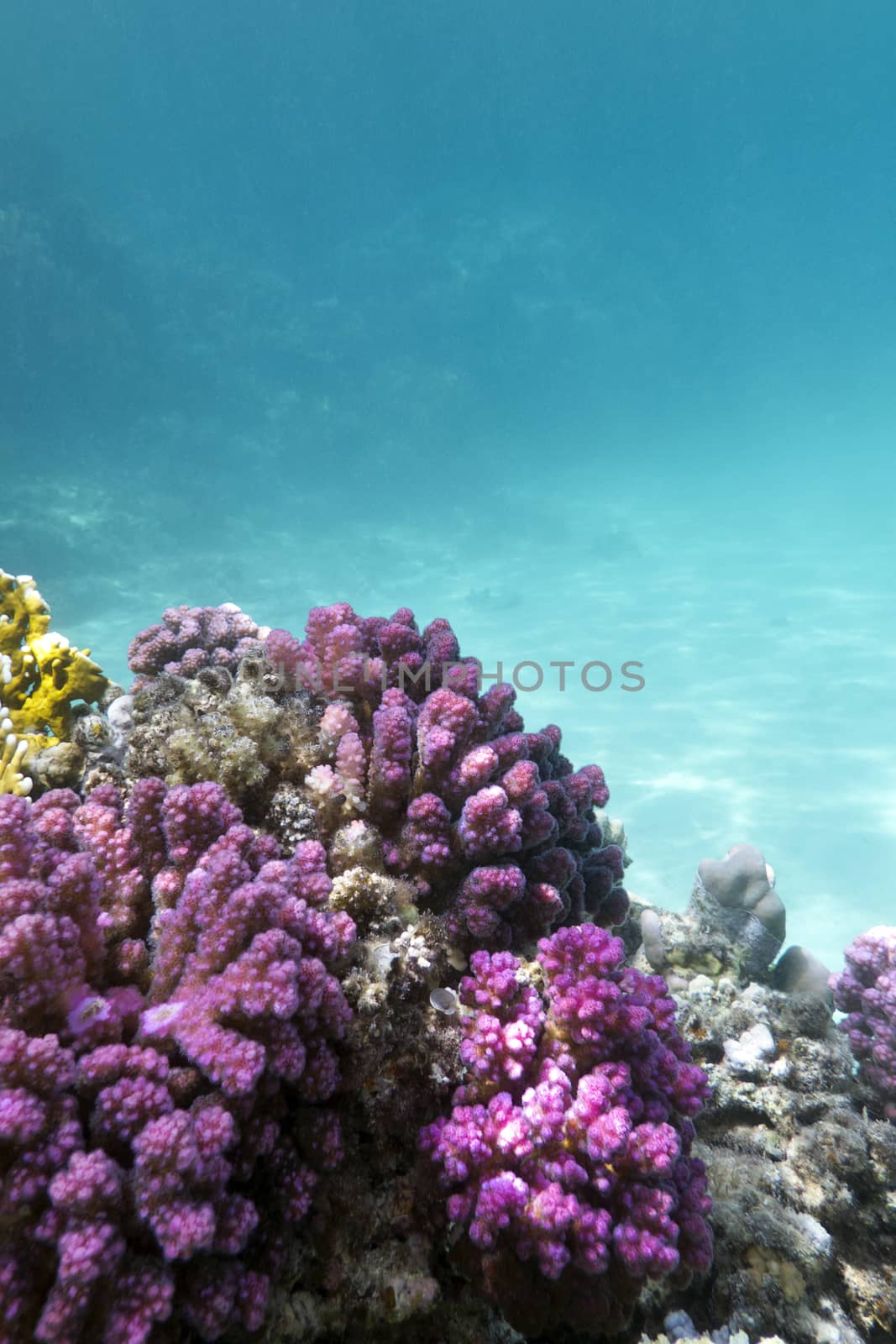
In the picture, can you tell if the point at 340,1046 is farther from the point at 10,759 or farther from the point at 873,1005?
the point at 873,1005

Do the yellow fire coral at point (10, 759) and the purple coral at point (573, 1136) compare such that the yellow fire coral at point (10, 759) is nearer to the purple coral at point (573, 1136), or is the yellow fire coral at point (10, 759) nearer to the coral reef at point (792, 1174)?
the purple coral at point (573, 1136)

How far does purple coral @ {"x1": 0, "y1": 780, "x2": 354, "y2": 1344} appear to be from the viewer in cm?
136

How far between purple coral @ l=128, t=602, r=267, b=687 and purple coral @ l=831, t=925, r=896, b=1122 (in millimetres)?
4899

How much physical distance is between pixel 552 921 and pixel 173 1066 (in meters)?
1.89

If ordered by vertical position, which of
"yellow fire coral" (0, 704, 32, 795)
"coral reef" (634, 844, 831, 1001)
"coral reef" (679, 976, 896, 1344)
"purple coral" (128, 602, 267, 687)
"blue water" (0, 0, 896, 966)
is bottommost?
"coral reef" (679, 976, 896, 1344)

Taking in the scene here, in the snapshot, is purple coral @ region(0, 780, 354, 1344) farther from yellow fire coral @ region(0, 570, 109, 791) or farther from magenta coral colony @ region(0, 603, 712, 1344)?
yellow fire coral @ region(0, 570, 109, 791)

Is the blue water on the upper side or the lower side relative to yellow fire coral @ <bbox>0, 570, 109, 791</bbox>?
upper

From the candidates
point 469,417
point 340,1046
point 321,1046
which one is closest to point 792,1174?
point 340,1046

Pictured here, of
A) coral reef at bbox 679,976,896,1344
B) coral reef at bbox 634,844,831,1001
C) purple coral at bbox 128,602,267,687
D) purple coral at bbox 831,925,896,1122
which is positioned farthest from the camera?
coral reef at bbox 634,844,831,1001

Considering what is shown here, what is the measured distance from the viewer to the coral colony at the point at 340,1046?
4.89ft

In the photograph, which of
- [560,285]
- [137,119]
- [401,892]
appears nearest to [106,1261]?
[401,892]

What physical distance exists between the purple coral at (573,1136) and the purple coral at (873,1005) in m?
2.58

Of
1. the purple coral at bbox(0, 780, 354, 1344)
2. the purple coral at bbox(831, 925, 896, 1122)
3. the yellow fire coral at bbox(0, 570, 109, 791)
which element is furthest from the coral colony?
the purple coral at bbox(831, 925, 896, 1122)

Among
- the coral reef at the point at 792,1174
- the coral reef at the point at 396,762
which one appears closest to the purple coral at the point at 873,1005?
the coral reef at the point at 792,1174
